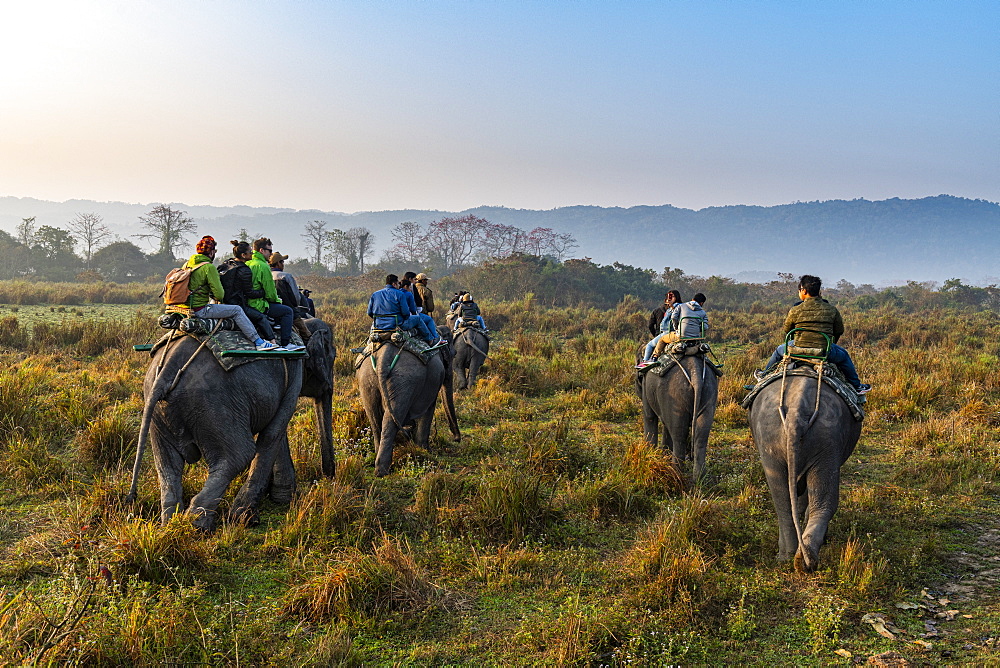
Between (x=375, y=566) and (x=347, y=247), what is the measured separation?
2915 inches

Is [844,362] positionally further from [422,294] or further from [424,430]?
[422,294]

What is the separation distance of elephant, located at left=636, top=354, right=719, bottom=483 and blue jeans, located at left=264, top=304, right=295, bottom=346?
4220 millimetres

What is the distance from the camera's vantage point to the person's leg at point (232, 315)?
513 cm

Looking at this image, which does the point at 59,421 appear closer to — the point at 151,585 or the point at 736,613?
the point at 151,585

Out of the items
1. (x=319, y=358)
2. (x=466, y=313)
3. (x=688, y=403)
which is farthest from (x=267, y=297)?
(x=466, y=313)

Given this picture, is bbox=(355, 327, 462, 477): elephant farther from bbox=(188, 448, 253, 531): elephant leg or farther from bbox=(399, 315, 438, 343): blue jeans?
bbox=(188, 448, 253, 531): elephant leg

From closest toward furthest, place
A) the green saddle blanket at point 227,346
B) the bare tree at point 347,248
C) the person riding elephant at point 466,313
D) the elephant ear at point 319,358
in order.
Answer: the green saddle blanket at point 227,346, the elephant ear at point 319,358, the person riding elephant at point 466,313, the bare tree at point 347,248

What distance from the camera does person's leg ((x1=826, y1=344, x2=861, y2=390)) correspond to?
538 centimetres

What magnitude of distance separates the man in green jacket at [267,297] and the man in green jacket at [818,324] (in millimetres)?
4627

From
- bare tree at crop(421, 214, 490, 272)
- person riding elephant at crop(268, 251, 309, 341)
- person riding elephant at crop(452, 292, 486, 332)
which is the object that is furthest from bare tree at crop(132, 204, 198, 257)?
person riding elephant at crop(268, 251, 309, 341)

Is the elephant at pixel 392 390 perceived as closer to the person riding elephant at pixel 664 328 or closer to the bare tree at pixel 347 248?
the person riding elephant at pixel 664 328

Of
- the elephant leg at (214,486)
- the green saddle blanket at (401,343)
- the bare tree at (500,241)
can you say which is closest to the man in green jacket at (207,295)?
the elephant leg at (214,486)

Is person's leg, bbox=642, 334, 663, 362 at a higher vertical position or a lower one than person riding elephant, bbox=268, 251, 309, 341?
lower

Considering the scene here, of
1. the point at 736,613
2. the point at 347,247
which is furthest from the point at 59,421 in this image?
the point at 347,247
